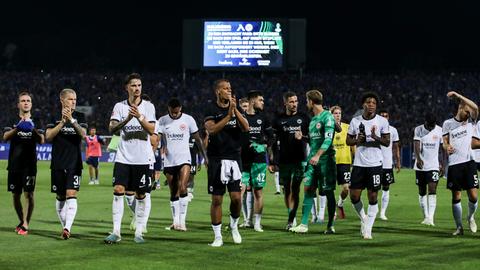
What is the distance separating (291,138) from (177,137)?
2118 millimetres

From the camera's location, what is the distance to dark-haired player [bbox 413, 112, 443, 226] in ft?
58.5

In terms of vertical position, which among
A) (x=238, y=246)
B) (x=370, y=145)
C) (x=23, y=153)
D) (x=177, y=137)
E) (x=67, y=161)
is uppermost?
(x=177, y=137)

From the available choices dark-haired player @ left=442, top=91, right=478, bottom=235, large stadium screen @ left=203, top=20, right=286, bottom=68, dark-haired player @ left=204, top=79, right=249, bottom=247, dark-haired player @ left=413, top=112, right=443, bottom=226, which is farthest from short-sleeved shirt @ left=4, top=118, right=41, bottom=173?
large stadium screen @ left=203, top=20, right=286, bottom=68

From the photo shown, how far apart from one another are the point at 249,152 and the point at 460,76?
58.6 m

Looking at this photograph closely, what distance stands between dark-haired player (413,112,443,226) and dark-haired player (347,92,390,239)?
3627 mm

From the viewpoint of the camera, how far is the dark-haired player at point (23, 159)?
14.7 metres

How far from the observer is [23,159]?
14820 mm

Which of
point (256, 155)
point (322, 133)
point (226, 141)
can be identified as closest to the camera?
point (226, 141)

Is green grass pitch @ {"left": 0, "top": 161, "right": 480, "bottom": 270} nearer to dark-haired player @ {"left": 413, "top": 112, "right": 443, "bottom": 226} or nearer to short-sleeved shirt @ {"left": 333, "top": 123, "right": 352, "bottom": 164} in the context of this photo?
dark-haired player @ {"left": 413, "top": 112, "right": 443, "bottom": 226}

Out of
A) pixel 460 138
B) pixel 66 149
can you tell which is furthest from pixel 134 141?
pixel 460 138

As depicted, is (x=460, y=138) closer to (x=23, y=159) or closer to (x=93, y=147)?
(x=23, y=159)

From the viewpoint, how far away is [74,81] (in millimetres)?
76375

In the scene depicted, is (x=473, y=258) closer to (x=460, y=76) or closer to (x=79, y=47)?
(x=460, y=76)

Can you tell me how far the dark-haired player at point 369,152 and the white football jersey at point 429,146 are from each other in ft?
12.6
